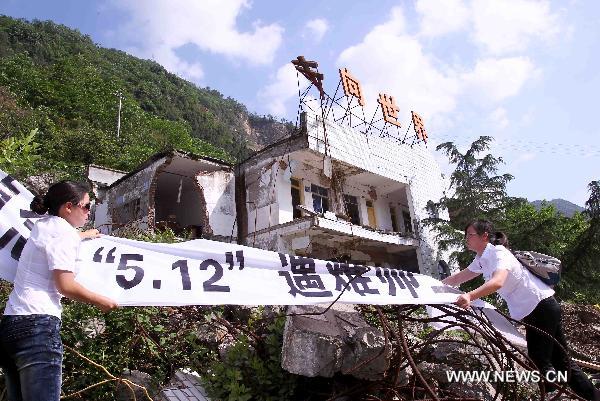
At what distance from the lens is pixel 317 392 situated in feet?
11.8

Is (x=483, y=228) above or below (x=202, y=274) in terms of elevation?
above

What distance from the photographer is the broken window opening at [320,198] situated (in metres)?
17.9

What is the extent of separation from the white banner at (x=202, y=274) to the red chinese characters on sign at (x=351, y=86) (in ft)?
49.9

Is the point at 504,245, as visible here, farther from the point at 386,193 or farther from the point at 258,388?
the point at 386,193

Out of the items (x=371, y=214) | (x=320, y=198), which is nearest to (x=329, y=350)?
(x=320, y=198)

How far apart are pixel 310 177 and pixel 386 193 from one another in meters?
5.01

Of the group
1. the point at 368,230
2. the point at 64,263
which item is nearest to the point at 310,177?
the point at 368,230

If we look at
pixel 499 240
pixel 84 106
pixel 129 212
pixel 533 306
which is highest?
pixel 84 106

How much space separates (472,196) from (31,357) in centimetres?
1992

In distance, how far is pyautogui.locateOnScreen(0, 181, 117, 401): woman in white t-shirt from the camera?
6.88ft

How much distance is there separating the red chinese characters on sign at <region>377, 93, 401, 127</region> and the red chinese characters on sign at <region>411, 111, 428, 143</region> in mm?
1591

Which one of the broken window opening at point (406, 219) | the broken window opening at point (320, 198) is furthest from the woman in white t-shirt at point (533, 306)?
the broken window opening at point (406, 219)

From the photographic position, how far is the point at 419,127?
22141 mm

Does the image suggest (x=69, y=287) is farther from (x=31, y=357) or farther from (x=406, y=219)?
(x=406, y=219)
